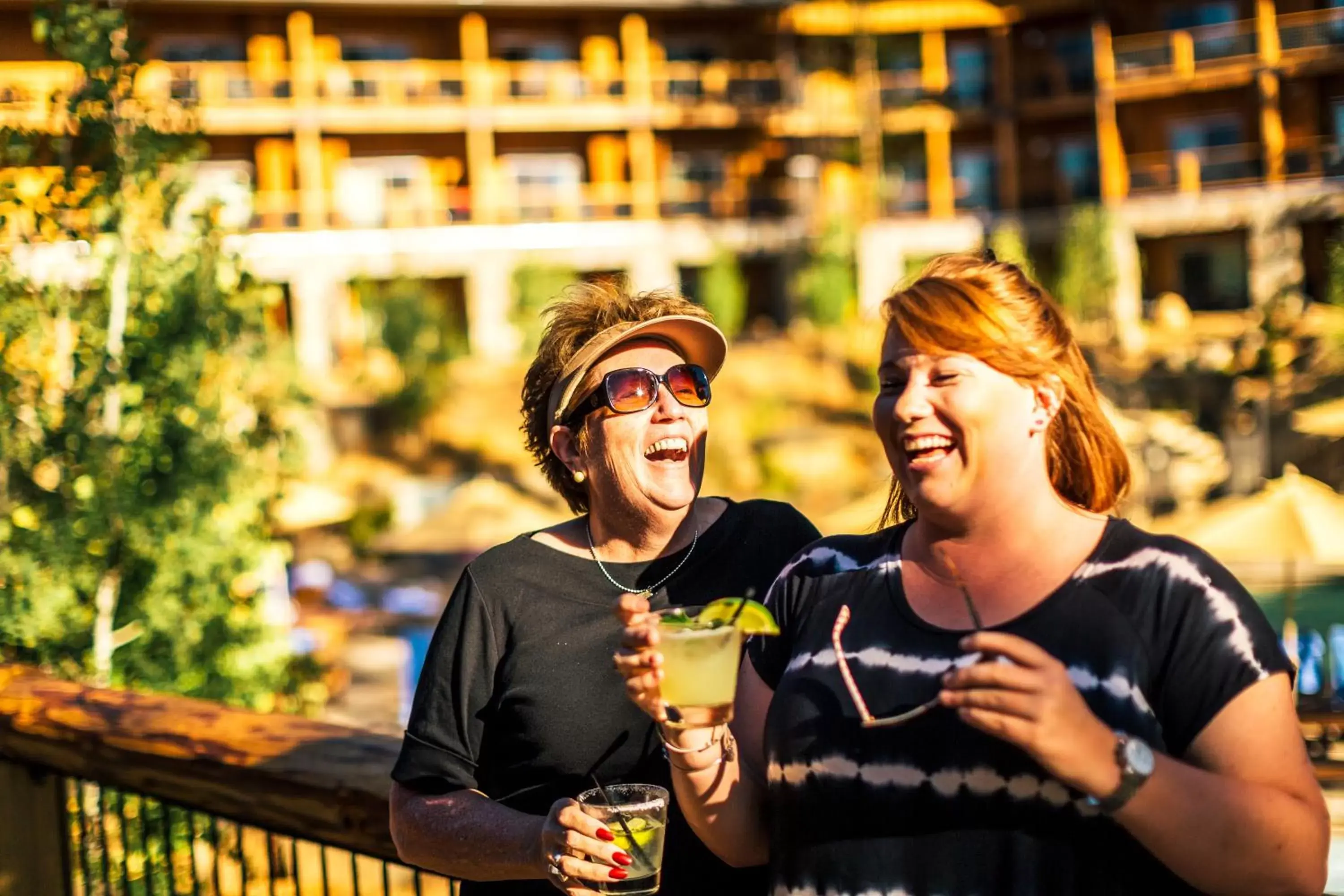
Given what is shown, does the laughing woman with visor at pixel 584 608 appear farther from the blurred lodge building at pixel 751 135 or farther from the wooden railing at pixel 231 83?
the wooden railing at pixel 231 83

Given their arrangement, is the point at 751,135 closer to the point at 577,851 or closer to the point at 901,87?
the point at 901,87

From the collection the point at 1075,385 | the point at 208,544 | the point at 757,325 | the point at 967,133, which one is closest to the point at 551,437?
the point at 1075,385

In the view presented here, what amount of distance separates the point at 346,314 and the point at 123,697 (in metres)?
28.2

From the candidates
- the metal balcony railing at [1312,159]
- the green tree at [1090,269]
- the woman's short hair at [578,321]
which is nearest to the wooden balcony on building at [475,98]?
the green tree at [1090,269]

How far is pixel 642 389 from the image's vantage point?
2484 mm

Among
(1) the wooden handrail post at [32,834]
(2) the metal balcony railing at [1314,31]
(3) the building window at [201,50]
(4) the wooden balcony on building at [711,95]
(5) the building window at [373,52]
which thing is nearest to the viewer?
(1) the wooden handrail post at [32,834]

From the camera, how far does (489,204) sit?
31.6m

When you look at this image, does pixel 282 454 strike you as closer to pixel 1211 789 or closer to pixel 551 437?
pixel 551 437

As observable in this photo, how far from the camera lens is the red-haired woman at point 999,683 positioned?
1.62 metres

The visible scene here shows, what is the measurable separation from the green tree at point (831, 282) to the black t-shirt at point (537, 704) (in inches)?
1124

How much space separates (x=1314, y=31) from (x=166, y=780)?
112 ft

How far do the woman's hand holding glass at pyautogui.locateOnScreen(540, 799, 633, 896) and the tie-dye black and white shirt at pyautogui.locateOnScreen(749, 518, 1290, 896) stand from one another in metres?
0.25

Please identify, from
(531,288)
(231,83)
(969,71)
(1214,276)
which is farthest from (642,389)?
(969,71)

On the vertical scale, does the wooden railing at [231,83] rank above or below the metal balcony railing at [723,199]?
above
